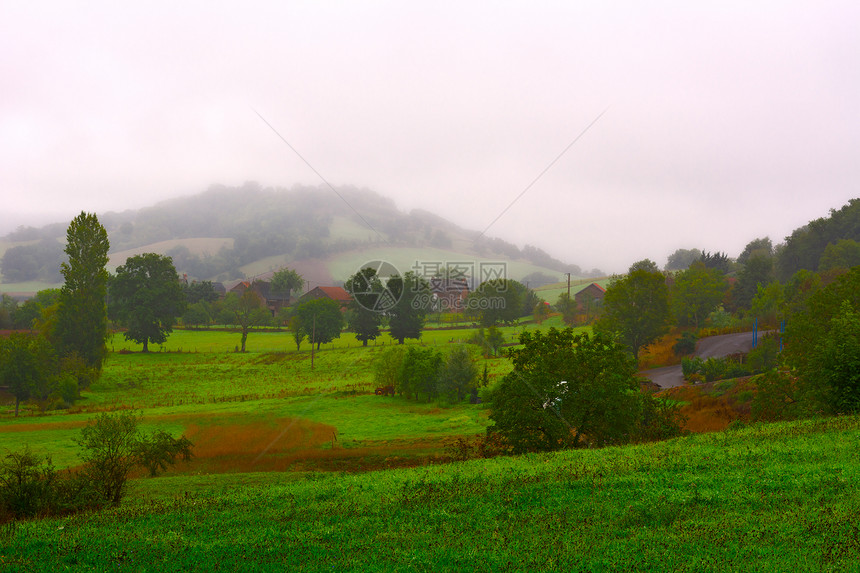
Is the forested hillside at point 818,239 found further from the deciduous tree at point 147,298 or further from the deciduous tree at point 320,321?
the deciduous tree at point 147,298

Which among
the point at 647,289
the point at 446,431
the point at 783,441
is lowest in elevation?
the point at 446,431

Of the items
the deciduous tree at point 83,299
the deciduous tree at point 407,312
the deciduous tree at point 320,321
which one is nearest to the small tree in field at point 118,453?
the deciduous tree at point 83,299

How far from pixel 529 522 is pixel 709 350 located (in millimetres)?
75753

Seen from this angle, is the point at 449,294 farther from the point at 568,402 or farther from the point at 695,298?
the point at 568,402

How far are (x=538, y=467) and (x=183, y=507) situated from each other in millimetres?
12528

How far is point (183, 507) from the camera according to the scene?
55.8 ft

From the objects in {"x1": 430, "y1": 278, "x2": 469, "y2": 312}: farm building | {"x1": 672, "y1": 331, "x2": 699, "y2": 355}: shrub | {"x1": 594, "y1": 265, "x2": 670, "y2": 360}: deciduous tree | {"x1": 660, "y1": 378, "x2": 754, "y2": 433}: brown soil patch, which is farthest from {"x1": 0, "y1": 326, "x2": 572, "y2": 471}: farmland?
{"x1": 430, "y1": 278, "x2": 469, "y2": 312}: farm building

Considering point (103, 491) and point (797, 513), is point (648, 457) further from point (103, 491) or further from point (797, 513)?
point (103, 491)

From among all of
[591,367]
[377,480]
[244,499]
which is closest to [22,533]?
[244,499]

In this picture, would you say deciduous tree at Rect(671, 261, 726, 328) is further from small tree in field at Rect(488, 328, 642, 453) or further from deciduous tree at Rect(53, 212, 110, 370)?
deciduous tree at Rect(53, 212, 110, 370)

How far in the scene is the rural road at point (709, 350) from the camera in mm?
68625

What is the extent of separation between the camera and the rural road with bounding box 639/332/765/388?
2702 inches

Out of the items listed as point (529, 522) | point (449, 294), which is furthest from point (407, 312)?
point (529, 522)

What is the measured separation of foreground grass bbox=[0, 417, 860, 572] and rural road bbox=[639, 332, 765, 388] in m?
51.5
